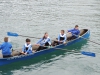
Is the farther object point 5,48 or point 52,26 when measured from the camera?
point 52,26

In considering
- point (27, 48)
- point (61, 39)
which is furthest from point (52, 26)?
point (27, 48)

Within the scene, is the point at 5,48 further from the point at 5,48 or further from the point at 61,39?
the point at 61,39

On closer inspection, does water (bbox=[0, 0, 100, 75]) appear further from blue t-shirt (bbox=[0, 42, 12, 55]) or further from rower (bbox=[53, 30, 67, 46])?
blue t-shirt (bbox=[0, 42, 12, 55])

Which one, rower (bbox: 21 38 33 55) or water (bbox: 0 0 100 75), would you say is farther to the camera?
rower (bbox: 21 38 33 55)

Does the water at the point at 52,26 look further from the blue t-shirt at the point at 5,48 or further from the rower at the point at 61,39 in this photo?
the blue t-shirt at the point at 5,48

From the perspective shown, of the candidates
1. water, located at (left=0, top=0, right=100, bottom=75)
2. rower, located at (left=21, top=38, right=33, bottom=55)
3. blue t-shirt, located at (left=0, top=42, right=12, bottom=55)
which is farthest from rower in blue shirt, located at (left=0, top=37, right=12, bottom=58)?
rower, located at (left=21, top=38, right=33, bottom=55)

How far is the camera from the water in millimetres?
17281

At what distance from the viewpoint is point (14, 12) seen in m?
35.3

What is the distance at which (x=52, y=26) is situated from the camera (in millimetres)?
28406

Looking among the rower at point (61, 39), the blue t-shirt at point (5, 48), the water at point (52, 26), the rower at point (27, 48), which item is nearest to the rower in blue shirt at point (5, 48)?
the blue t-shirt at point (5, 48)

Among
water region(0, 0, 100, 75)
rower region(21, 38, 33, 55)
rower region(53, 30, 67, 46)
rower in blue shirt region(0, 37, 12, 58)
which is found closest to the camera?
rower in blue shirt region(0, 37, 12, 58)

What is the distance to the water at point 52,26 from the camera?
17.3 meters

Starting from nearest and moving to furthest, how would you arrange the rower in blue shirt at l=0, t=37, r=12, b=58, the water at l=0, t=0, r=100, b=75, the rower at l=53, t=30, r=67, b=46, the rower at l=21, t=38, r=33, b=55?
the rower in blue shirt at l=0, t=37, r=12, b=58
the water at l=0, t=0, r=100, b=75
the rower at l=21, t=38, r=33, b=55
the rower at l=53, t=30, r=67, b=46

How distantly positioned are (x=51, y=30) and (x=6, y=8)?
44.4 ft
